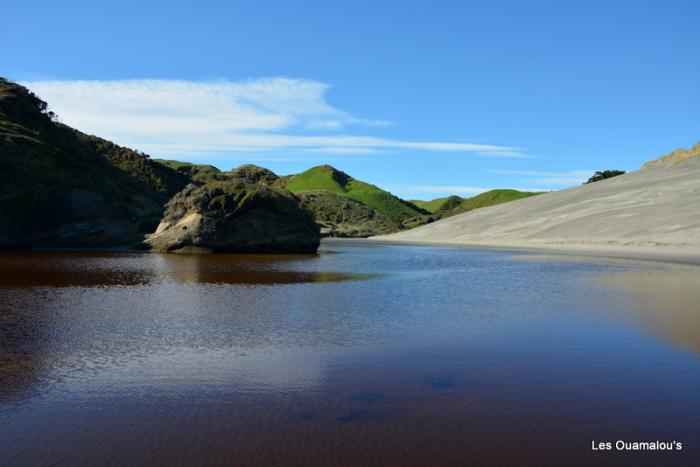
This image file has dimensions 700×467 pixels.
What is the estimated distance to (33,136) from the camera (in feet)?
234

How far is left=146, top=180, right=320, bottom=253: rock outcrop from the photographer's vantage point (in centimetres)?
4332

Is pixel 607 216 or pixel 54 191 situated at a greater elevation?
pixel 54 191

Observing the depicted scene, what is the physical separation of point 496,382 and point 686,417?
Result: 230cm

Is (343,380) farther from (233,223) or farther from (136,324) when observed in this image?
(233,223)

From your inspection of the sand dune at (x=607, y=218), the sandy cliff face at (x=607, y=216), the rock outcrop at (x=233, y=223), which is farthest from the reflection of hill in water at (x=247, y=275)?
the sandy cliff face at (x=607, y=216)

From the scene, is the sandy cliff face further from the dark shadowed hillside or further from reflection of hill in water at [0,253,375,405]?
the dark shadowed hillside

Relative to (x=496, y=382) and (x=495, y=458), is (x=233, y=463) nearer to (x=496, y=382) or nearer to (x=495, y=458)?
(x=495, y=458)

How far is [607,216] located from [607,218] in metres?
1.25

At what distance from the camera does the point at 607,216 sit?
61.0m

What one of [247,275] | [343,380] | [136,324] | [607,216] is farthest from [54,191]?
[607,216]

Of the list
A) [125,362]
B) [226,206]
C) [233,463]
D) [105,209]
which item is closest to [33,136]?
[105,209]

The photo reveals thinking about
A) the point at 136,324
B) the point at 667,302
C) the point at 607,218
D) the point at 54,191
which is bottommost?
the point at 136,324

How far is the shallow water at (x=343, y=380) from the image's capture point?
5301mm

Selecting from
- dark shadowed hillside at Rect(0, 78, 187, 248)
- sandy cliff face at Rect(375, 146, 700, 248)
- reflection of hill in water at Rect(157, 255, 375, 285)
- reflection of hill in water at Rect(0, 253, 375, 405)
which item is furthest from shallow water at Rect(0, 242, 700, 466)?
sandy cliff face at Rect(375, 146, 700, 248)
